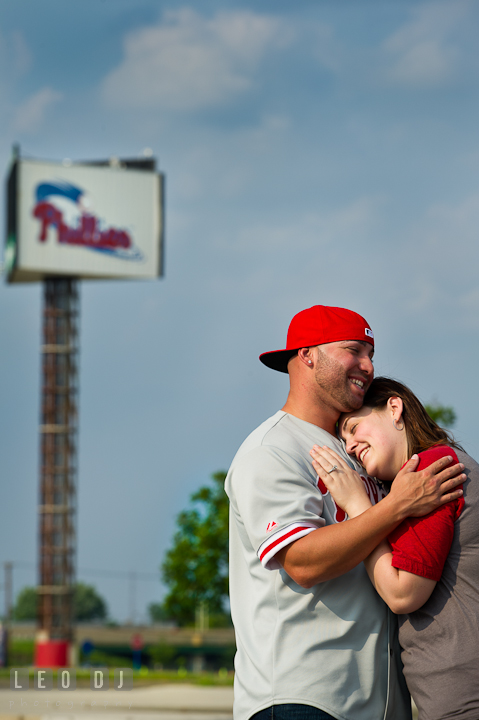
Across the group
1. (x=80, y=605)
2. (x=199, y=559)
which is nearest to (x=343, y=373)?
(x=199, y=559)

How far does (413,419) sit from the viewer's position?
3586mm

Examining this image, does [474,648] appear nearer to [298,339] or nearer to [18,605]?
[298,339]

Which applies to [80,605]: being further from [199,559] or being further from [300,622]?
[300,622]

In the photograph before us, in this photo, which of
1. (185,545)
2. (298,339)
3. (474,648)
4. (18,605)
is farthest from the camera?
(18,605)

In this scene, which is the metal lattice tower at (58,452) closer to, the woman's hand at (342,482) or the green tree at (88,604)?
the woman's hand at (342,482)

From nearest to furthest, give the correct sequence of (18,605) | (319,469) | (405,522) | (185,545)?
(405,522), (319,469), (185,545), (18,605)

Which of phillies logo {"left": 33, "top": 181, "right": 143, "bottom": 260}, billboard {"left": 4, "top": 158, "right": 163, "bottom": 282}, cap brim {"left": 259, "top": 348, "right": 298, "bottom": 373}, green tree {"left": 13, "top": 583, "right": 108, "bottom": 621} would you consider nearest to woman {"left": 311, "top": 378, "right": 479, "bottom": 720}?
cap brim {"left": 259, "top": 348, "right": 298, "bottom": 373}

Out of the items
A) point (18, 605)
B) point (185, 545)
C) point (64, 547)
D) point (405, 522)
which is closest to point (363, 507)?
point (405, 522)

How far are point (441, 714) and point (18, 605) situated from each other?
135 meters

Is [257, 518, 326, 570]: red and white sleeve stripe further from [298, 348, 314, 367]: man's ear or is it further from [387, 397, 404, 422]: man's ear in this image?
[298, 348, 314, 367]: man's ear

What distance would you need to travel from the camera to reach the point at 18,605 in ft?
424

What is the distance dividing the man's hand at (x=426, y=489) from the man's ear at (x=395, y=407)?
15.2 inches

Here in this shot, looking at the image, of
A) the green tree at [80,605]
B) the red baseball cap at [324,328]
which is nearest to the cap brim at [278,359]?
the red baseball cap at [324,328]

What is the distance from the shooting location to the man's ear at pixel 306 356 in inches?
152
